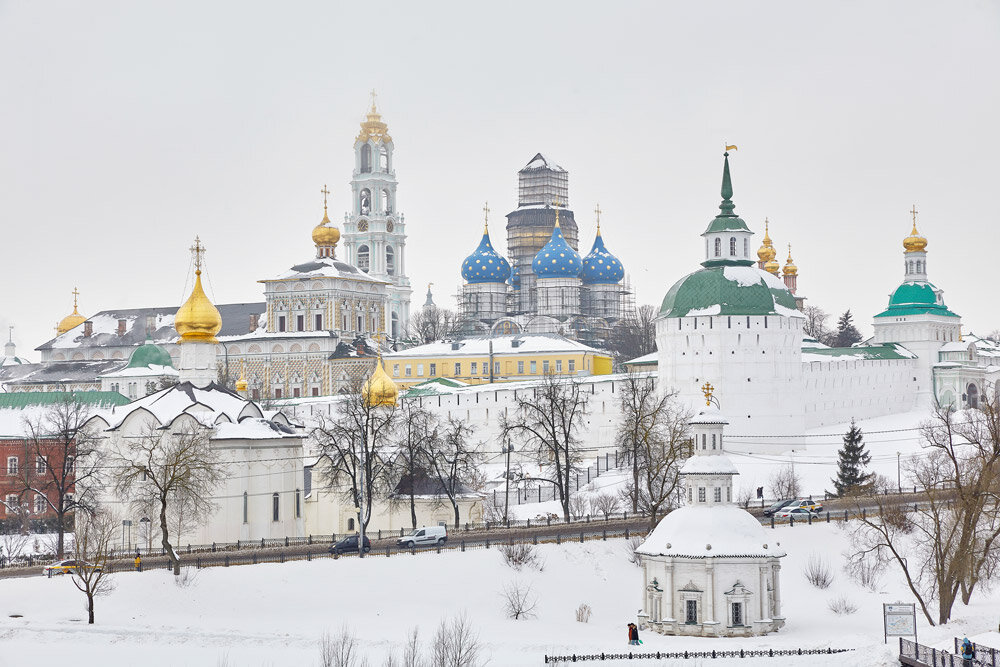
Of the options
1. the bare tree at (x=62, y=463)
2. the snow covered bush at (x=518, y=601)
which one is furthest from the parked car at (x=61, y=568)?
the snow covered bush at (x=518, y=601)

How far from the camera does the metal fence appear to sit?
33.4m

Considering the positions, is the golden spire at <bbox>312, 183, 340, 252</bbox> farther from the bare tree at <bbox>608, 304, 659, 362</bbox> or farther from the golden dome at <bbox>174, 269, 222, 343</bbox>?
the golden dome at <bbox>174, 269, 222, 343</bbox>

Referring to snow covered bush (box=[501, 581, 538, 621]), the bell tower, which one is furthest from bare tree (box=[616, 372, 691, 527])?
the bell tower

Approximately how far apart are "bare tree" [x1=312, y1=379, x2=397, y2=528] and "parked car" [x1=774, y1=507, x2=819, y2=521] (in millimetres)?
11859

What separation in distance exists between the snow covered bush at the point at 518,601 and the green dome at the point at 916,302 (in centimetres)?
4140

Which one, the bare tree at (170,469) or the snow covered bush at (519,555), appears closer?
the snow covered bush at (519,555)

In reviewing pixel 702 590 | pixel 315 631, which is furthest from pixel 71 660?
pixel 702 590

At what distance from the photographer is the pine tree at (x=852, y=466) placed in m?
54.2

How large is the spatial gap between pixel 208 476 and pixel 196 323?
786 centimetres

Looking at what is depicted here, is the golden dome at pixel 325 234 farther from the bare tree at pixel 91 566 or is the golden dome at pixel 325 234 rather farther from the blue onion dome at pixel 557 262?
the bare tree at pixel 91 566

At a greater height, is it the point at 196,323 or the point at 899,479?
the point at 196,323

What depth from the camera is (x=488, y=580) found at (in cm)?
4025

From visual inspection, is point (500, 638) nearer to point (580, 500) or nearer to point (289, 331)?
point (580, 500)

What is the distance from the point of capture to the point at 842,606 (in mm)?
40656
